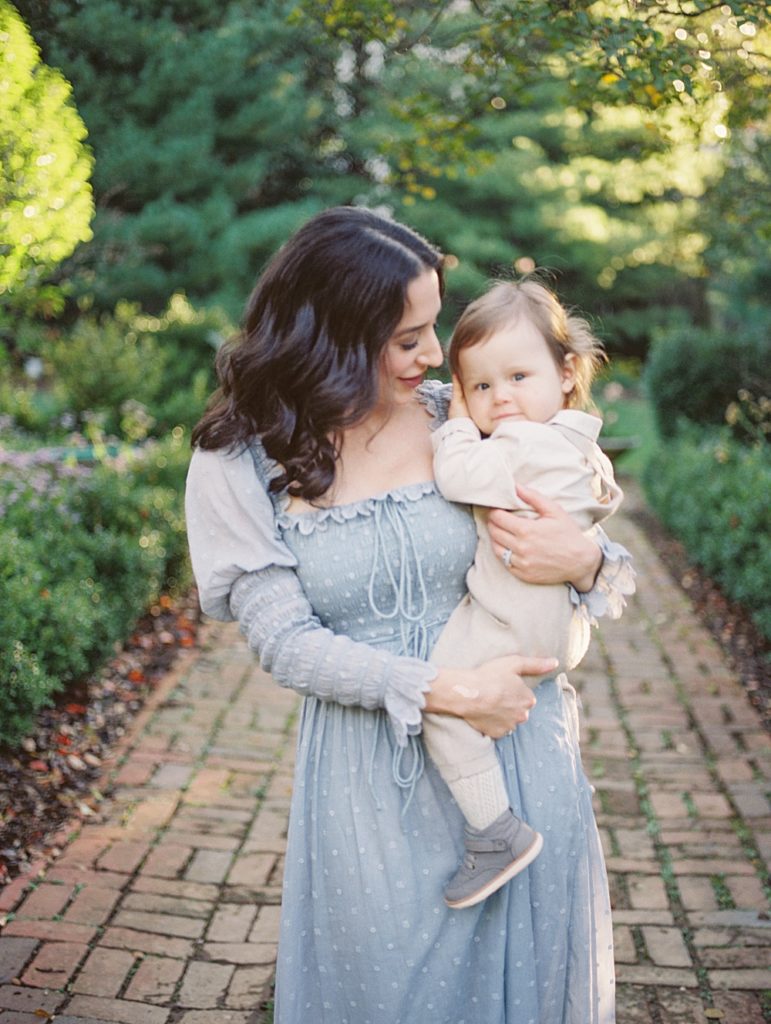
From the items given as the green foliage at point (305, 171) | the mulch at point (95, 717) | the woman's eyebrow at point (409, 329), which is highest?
the woman's eyebrow at point (409, 329)

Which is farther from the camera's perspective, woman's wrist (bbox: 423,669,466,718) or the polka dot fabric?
the polka dot fabric

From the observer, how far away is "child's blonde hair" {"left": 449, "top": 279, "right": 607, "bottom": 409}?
73.7 inches

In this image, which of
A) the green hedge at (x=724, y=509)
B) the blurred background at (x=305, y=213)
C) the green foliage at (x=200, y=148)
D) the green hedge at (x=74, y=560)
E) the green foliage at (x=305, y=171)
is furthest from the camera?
the green foliage at (x=305, y=171)

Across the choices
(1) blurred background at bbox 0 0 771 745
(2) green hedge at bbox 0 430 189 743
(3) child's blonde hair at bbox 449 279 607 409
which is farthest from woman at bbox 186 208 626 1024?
(2) green hedge at bbox 0 430 189 743

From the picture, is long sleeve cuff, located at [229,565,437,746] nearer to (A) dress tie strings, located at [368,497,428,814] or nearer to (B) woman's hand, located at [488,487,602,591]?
(A) dress tie strings, located at [368,497,428,814]

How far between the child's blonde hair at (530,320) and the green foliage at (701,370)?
24.8ft

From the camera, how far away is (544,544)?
1.70m

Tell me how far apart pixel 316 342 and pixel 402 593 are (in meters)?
0.45

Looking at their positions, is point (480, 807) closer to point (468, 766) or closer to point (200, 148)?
point (468, 766)

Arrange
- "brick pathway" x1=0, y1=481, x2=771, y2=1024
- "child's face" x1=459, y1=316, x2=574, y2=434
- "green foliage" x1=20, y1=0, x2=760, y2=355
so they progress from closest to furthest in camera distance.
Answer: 1. "child's face" x1=459, y1=316, x2=574, y2=434
2. "brick pathway" x1=0, y1=481, x2=771, y2=1024
3. "green foliage" x1=20, y1=0, x2=760, y2=355

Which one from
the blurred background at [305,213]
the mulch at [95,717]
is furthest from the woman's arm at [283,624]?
the mulch at [95,717]

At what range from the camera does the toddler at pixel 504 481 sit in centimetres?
171

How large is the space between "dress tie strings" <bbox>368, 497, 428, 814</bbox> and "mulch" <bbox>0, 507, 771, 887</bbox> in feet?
6.19

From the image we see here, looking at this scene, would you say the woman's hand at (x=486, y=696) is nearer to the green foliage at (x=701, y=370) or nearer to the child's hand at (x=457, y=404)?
the child's hand at (x=457, y=404)
